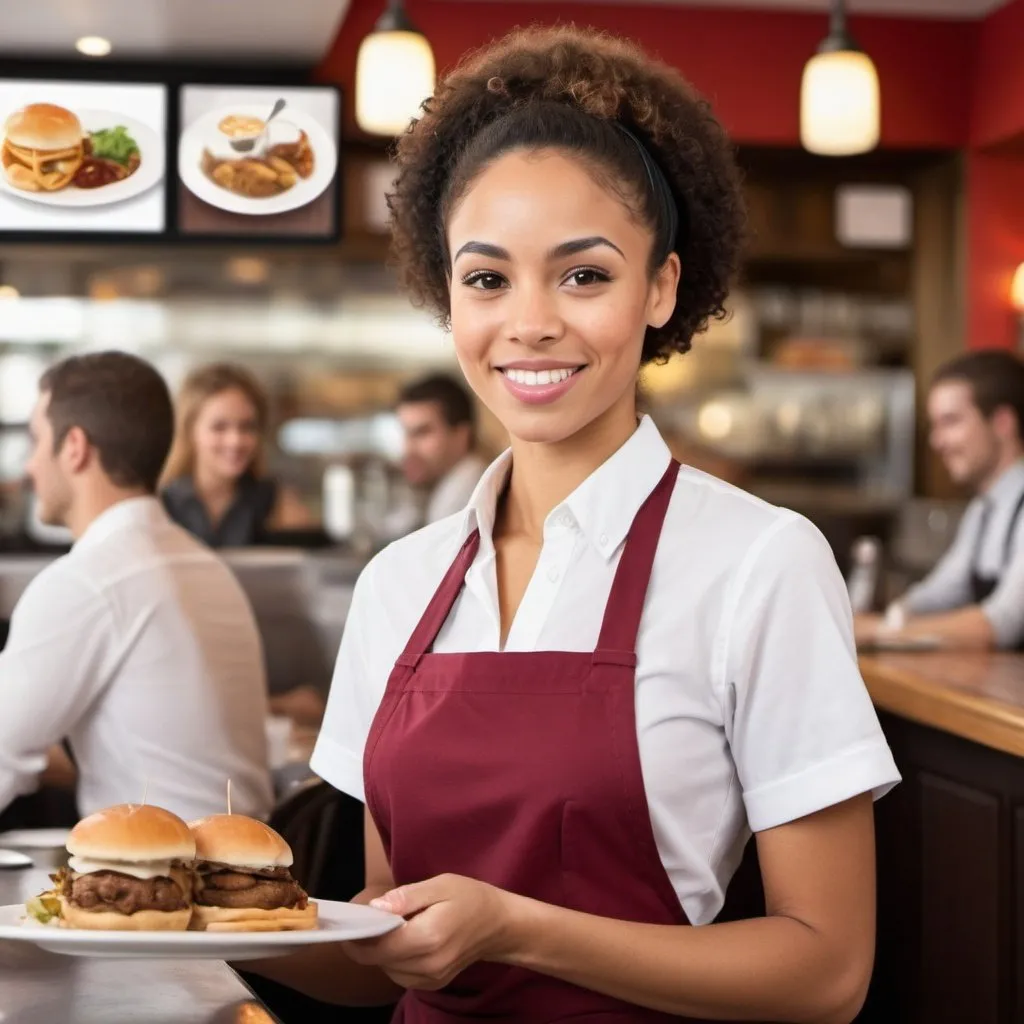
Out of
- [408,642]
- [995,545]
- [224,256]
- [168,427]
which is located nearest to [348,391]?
[224,256]

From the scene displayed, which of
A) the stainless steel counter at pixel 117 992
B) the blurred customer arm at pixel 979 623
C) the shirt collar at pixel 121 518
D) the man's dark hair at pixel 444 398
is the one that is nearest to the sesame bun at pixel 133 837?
the stainless steel counter at pixel 117 992

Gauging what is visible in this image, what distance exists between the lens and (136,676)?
2.37 m

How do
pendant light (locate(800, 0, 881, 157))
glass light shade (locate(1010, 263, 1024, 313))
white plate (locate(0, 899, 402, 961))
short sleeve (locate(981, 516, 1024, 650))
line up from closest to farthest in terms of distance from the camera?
white plate (locate(0, 899, 402, 961)), short sleeve (locate(981, 516, 1024, 650)), pendant light (locate(800, 0, 881, 157)), glass light shade (locate(1010, 263, 1024, 313))

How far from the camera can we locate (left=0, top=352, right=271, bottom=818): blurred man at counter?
2266 millimetres

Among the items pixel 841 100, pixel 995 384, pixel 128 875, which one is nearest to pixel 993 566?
pixel 995 384

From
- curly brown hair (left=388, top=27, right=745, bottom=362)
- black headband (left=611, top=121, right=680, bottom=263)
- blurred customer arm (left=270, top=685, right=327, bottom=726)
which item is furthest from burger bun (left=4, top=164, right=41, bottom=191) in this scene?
blurred customer arm (left=270, top=685, right=327, bottom=726)

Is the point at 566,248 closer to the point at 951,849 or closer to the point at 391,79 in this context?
the point at 951,849

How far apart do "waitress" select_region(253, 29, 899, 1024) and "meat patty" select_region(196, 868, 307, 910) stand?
81mm

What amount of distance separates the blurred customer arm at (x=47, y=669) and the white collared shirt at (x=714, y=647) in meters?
0.98

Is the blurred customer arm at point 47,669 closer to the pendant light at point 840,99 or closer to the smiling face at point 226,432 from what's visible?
the smiling face at point 226,432

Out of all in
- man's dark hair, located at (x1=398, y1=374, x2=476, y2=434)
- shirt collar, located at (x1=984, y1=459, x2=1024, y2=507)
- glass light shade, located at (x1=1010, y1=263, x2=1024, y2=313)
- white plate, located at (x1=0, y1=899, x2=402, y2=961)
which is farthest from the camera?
glass light shade, located at (x1=1010, y1=263, x2=1024, y2=313)

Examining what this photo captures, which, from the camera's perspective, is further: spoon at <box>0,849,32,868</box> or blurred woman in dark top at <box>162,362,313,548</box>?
blurred woman in dark top at <box>162,362,313,548</box>

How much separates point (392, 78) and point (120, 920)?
305 cm

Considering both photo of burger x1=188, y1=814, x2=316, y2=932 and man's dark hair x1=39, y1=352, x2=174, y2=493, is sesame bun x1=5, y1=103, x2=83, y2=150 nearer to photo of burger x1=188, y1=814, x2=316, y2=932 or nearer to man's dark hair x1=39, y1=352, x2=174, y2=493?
man's dark hair x1=39, y1=352, x2=174, y2=493
